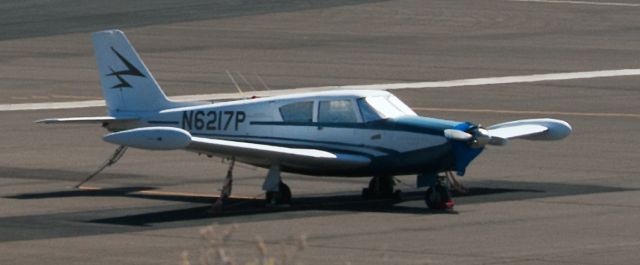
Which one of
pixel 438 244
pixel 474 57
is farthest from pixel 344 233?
pixel 474 57

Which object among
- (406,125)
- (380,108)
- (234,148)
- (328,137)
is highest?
(380,108)

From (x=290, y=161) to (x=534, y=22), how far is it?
43684 mm

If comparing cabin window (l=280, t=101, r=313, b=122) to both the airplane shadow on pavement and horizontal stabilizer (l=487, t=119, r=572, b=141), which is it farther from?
horizontal stabilizer (l=487, t=119, r=572, b=141)

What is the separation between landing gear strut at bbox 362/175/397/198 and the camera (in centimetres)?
2603

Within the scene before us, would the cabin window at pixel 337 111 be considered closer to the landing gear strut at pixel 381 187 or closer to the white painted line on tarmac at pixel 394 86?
the landing gear strut at pixel 381 187

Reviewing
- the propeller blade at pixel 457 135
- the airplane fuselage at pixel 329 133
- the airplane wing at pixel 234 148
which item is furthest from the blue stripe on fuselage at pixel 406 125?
the airplane wing at pixel 234 148

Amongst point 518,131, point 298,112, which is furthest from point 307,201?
point 518,131

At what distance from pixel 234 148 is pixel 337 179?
457 centimetres

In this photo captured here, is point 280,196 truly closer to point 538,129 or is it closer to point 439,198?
point 439,198

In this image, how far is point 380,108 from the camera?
83.2 feet

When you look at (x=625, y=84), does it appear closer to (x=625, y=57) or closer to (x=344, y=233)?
(x=625, y=57)

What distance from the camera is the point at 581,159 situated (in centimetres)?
3142

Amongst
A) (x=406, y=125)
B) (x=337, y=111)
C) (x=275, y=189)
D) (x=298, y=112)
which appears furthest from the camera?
(x=298, y=112)

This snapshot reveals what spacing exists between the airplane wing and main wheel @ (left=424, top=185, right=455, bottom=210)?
1.01 m
